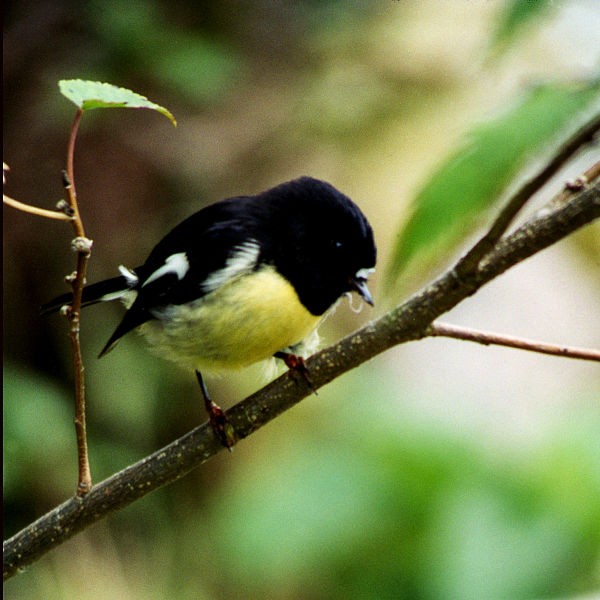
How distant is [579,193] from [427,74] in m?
4.04

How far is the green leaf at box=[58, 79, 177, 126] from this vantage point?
90 centimetres

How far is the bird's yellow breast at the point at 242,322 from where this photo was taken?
1.79m

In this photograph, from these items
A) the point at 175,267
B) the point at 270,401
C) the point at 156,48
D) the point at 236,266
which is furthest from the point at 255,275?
the point at 156,48

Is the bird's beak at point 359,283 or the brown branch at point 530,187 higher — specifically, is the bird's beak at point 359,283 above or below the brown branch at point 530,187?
below

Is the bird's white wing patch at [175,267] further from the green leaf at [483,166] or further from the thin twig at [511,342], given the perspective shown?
the green leaf at [483,166]

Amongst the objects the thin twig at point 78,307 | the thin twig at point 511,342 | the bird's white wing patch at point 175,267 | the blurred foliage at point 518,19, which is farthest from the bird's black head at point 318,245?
the blurred foliage at point 518,19

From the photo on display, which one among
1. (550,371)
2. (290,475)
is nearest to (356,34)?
(550,371)

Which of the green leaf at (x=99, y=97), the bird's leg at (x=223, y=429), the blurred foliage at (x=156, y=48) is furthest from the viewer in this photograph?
the blurred foliage at (x=156, y=48)

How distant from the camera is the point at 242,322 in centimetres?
180

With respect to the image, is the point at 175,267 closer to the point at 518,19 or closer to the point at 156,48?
the point at 518,19

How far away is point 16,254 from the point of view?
4164mm

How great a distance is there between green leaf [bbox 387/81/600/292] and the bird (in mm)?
1313

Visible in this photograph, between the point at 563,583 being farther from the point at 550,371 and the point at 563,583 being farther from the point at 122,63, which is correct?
the point at 122,63

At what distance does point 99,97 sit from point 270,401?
0.74 metres
